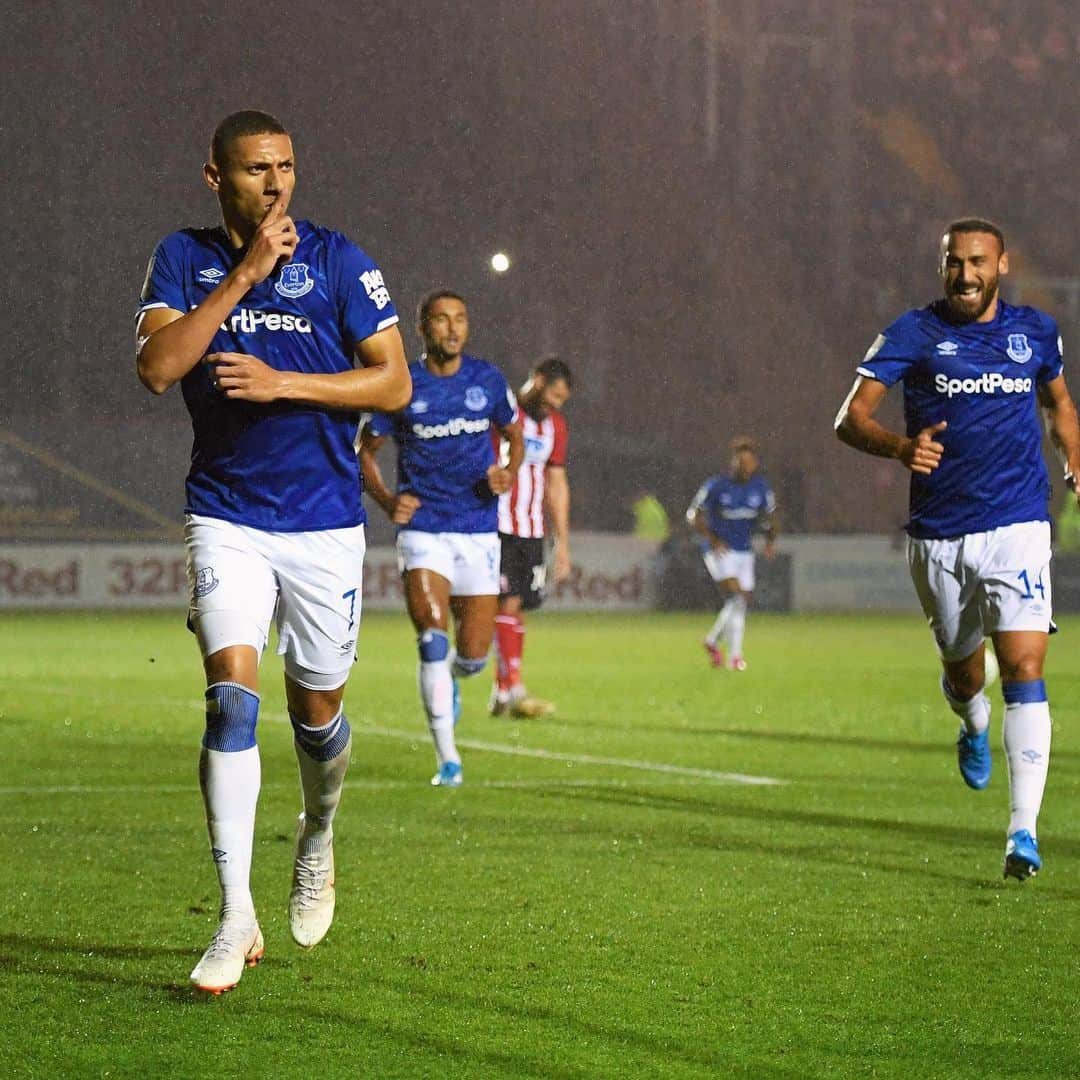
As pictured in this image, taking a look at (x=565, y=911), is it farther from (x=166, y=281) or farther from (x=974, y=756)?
(x=974, y=756)

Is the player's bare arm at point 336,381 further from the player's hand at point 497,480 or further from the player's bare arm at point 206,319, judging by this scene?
the player's hand at point 497,480

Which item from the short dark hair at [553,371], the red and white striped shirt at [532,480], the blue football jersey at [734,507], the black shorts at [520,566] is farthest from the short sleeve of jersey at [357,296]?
the blue football jersey at [734,507]

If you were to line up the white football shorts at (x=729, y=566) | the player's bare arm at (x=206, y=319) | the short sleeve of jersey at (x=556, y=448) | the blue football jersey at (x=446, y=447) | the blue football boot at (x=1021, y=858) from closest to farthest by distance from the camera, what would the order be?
the player's bare arm at (x=206, y=319) → the blue football boot at (x=1021, y=858) → the blue football jersey at (x=446, y=447) → the short sleeve of jersey at (x=556, y=448) → the white football shorts at (x=729, y=566)

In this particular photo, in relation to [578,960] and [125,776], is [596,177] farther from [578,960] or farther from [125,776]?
[578,960]

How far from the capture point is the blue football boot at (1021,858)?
6.46 metres

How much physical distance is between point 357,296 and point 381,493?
15.2 feet

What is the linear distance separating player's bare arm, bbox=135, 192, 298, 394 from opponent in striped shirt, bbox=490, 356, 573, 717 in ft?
27.5

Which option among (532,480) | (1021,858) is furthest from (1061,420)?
(532,480)

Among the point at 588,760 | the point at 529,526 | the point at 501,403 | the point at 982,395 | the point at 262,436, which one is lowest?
the point at 588,760

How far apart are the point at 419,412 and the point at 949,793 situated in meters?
3.17

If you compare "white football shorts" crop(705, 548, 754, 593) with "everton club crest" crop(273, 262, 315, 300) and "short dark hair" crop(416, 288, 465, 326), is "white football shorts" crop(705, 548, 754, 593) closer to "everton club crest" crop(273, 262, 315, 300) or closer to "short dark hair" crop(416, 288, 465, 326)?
"short dark hair" crop(416, 288, 465, 326)

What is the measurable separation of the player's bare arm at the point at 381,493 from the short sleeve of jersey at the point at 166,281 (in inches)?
163

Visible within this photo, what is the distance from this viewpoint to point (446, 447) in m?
9.77

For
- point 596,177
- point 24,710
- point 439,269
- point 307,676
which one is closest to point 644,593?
point 439,269
